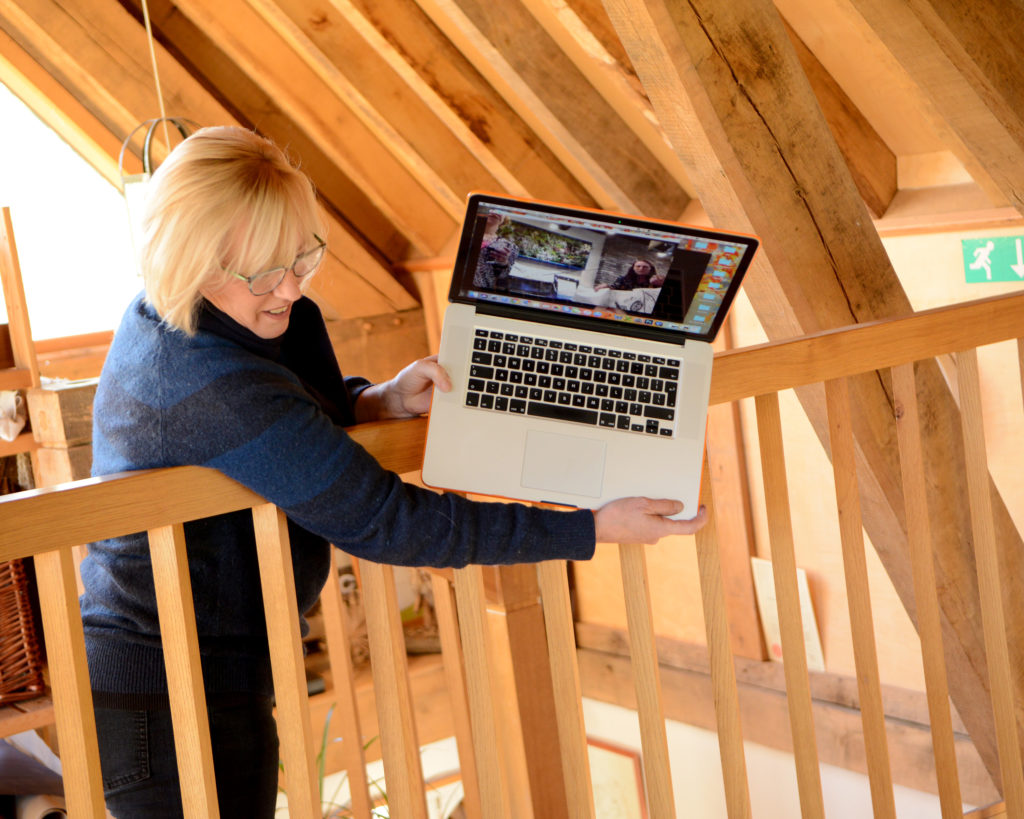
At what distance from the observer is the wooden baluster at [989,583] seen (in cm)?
165

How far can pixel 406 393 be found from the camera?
1446 mm

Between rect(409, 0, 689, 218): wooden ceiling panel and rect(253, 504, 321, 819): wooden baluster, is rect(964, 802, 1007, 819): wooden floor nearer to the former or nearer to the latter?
rect(253, 504, 321, 819): wooden baluster

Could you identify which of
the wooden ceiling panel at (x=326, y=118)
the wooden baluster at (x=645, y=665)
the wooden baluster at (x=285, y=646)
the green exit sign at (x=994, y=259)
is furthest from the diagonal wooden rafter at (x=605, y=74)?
the wooden baluster at (x=285, y=646)

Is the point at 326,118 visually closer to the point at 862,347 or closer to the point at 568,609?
the point at 862,347

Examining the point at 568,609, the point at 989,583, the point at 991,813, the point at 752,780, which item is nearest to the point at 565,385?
the point at 568,609

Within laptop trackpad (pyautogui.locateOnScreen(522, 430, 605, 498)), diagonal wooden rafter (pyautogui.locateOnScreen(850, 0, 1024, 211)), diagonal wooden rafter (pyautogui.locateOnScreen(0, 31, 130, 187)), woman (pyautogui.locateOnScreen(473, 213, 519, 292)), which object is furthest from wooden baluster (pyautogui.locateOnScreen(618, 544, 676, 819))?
diagonal wooden rafter (pyautogui.locateOnScreen(0, 31, 130, 187))

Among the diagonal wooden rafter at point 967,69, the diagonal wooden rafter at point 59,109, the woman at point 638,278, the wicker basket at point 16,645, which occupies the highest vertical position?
the diagonal wooden rafter at point 59,109

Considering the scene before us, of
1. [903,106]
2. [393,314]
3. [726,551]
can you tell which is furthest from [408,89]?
[726,551]

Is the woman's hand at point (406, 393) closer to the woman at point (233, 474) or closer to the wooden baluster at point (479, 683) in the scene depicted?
the woman at point (233, 474)

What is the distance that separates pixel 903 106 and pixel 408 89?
1.57 metres

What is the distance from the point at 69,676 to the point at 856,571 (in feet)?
3.35

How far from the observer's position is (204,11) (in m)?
3.39

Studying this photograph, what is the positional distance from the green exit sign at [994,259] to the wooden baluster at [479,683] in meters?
1.83

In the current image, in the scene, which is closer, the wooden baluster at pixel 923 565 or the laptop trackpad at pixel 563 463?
the laptop trackpad at pixel 563 463
